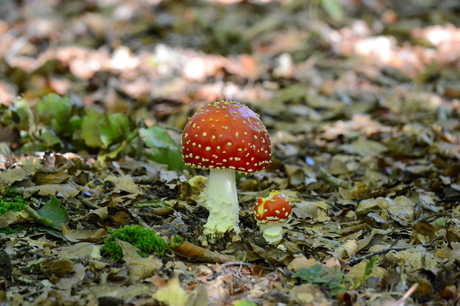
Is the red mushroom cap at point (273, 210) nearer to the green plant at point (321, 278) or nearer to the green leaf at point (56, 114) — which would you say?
the green plant at point (321, 278)

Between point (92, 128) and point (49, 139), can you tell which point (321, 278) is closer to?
point (92, 128)

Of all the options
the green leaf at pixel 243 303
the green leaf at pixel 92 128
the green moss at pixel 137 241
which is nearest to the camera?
the green leaf at pixel 243 303

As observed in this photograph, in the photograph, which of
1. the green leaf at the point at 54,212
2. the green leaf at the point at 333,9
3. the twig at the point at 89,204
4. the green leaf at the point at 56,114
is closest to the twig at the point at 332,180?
the twig at the point at 89,204

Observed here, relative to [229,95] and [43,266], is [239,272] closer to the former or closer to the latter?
[43,266]

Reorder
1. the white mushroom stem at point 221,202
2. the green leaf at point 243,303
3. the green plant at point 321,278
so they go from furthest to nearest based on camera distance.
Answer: the white mushroom stem at point 221,202 < the green plant at point 321,278 < the green leaf at point 243,303

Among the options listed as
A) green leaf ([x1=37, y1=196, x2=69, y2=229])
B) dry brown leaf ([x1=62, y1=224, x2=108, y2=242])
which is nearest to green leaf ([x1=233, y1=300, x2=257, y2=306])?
dry brown leaf ([x1=62, y1=224, x2=108, y2=242])

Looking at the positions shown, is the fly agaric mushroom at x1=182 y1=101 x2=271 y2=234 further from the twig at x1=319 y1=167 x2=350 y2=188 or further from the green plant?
the twig at x1=319 y1=167 x2=350 y2=188

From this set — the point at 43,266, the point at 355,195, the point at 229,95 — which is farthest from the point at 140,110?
the point at 43,266
